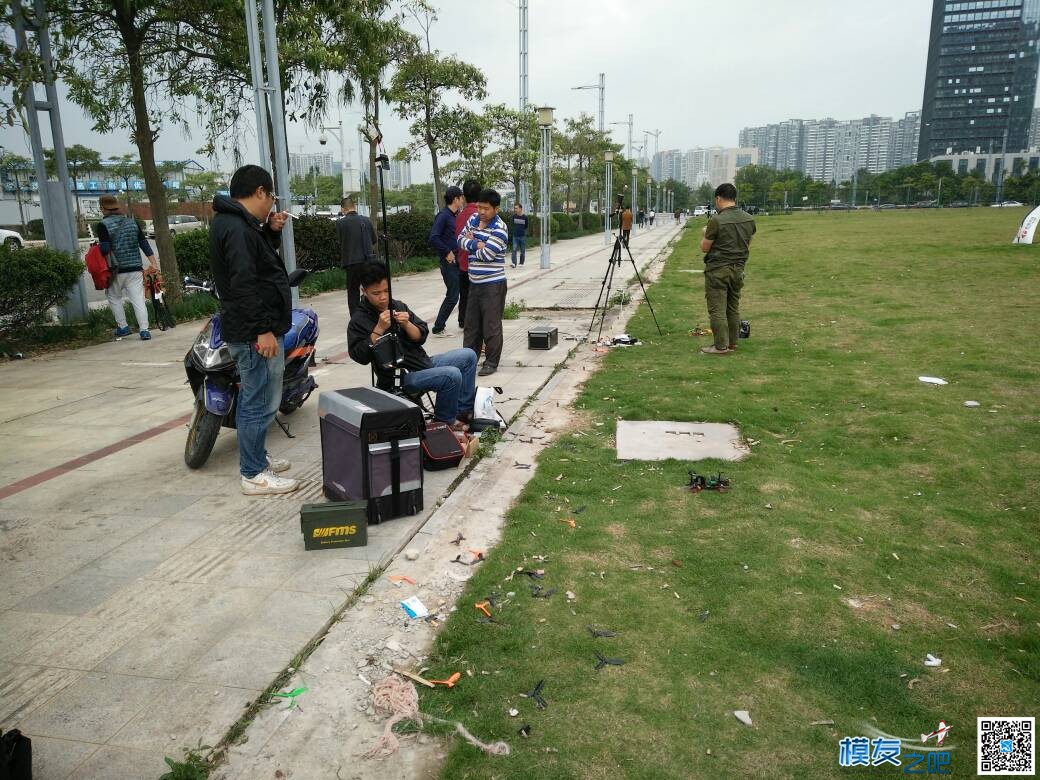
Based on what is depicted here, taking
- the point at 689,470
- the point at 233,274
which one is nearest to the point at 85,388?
the point at 233,274

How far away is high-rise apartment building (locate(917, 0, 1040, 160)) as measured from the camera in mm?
158125

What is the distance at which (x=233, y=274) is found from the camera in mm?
4203

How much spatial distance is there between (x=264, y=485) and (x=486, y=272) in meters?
3.52

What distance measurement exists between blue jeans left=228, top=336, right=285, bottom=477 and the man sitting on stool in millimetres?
575

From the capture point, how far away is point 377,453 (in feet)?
13.5

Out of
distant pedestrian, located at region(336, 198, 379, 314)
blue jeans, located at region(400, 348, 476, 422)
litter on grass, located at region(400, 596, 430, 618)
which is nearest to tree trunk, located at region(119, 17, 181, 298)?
distant pedestrian, located at region(336, 198, 379, 314)

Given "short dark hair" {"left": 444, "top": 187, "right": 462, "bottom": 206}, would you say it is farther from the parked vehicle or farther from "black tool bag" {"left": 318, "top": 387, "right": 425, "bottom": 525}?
"black tool bag" {"left": 318, "top": 387, "right": 425, "bottom": 525}

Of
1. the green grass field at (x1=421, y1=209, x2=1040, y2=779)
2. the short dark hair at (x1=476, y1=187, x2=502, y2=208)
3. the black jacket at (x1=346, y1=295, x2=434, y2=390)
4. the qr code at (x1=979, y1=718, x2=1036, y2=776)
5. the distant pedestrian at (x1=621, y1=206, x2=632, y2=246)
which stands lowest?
the qr code at (x1=979, y1=718, x2=1036, y2=776)

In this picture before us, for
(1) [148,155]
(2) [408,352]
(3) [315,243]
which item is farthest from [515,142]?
(2) [408,352]

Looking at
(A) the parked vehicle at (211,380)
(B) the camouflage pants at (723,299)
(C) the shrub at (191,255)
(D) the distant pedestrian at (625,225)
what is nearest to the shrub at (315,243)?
(C) the shrub at (191,255)

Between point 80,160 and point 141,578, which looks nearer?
point 141,578

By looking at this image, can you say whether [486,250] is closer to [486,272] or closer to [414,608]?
[486,272]

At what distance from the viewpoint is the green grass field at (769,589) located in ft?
8.35

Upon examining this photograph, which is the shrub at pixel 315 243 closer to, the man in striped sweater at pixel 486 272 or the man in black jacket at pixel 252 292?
the man in striped sweater at pixel 486 272
